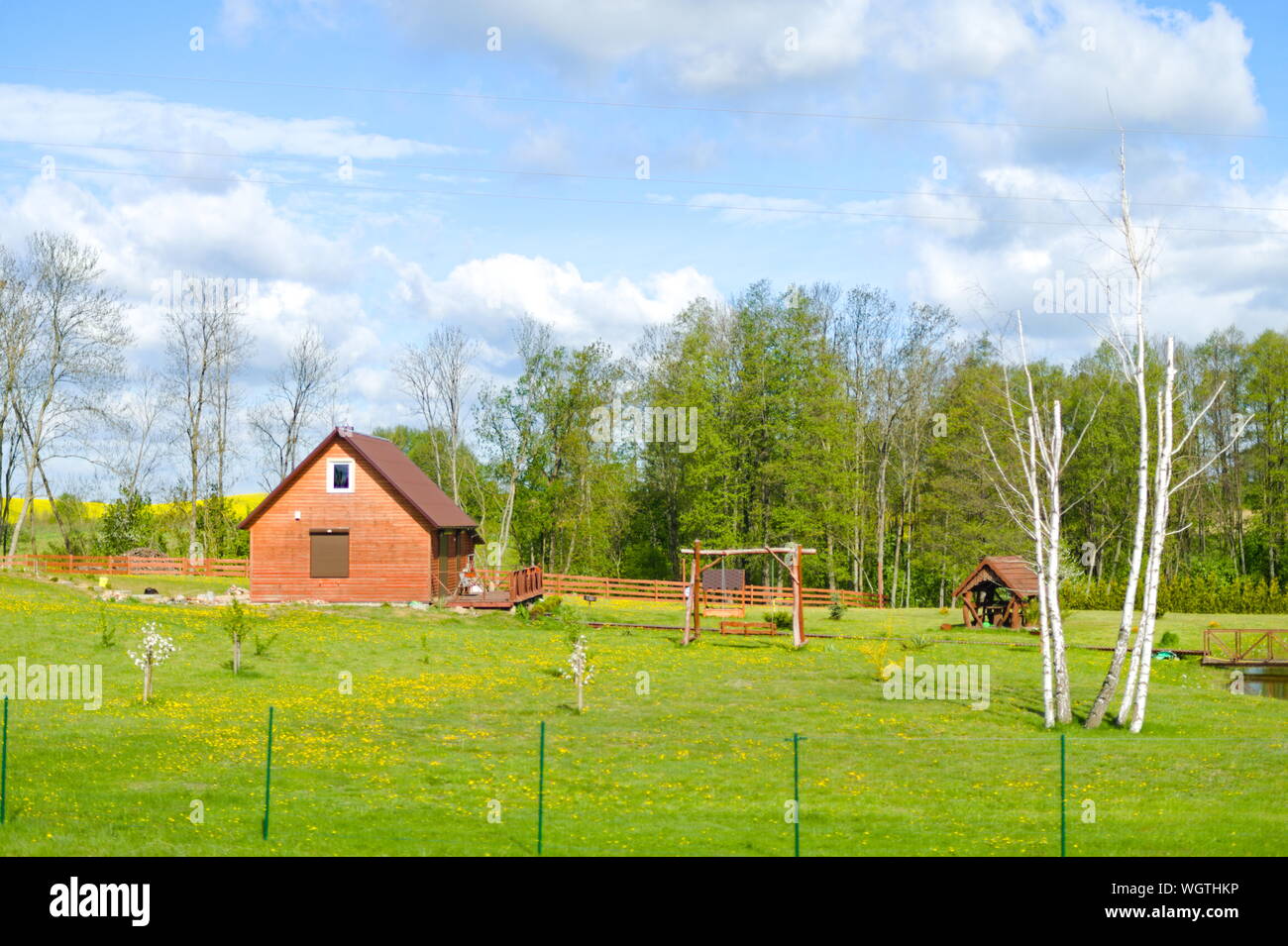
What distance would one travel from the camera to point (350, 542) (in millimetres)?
46281

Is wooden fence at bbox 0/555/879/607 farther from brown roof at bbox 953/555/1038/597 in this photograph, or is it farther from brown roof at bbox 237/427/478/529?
brown roof at bbox 953/555/1038/597

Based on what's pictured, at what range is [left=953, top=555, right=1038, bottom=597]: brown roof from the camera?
4519 cm

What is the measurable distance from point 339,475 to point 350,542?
2853 millimetres

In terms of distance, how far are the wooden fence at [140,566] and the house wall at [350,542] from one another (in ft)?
46.3

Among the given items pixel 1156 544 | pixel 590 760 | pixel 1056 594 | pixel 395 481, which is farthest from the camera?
pixel 395 481

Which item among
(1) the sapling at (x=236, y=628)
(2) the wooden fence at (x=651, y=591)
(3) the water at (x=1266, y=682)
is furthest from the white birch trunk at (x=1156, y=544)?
(2) the wooden fence at (x=651, y=591)

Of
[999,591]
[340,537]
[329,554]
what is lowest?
[999,591]

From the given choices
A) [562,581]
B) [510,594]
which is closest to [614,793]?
[510,594]

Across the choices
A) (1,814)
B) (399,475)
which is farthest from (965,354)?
(1,814)

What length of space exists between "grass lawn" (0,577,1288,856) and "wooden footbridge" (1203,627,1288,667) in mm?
3850

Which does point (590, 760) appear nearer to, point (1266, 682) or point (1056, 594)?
point (1056, 594)

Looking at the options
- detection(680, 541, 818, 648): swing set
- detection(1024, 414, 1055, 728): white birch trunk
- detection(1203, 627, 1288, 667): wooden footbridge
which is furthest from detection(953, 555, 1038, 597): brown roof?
detection(1024, 414, 1055, 728): white birch trunk

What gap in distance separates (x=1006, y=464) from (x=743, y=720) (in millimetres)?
41262
